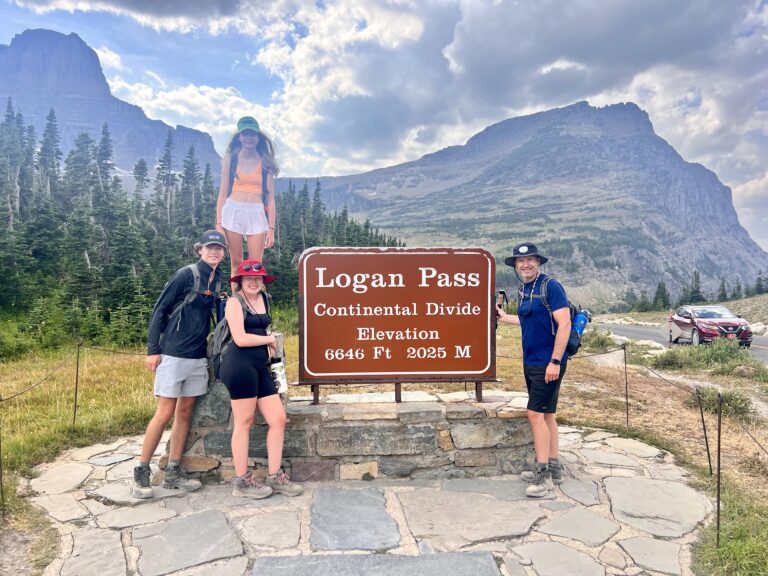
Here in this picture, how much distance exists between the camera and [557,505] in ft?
12.2

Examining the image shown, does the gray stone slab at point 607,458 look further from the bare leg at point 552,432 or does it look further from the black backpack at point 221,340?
the black backpack at point 221,340

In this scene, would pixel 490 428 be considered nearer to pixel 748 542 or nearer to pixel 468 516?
pixel 468 516

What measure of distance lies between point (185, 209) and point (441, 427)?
6083 cm

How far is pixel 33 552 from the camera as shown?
9.71 feet

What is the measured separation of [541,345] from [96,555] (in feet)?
11.6

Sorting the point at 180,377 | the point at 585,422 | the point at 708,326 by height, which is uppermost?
the point at 180,377

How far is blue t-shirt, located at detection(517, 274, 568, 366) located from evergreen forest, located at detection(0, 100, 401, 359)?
13588 mm

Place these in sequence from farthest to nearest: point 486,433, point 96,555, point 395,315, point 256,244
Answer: point 256,244
point 395,315
point 486,433
point 96,555

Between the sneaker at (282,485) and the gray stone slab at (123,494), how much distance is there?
28.6 inches

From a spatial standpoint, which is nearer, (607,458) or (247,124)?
(607,458)

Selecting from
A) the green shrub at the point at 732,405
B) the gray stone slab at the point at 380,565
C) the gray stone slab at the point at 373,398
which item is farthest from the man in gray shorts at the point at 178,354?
the green shrub at the point at 732,405

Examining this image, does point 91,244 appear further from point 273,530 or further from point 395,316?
point 273,530

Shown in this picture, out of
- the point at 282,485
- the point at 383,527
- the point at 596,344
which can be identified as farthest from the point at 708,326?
the point at 282,485

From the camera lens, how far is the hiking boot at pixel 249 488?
377 cm
